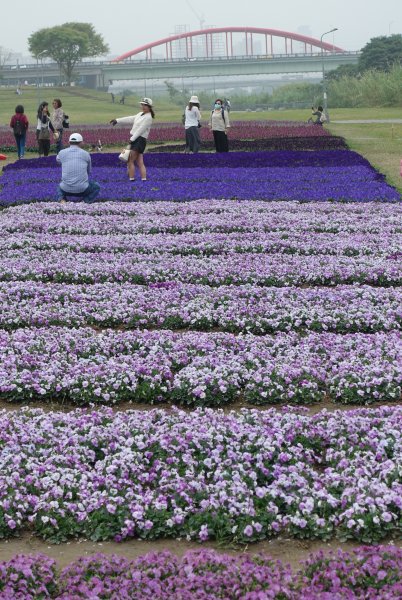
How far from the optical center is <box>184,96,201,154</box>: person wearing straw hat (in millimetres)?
31325

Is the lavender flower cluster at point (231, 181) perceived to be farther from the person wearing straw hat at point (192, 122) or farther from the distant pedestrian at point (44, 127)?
the distant pedestrian at point (44, 127)

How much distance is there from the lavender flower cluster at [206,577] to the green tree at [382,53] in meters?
108

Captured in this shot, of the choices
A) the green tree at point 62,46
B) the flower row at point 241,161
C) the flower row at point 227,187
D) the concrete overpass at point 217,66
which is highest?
the green tree at point 62,46

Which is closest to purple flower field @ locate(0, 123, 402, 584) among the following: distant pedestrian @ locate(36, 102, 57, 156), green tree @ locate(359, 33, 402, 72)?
distant pedestrian @ locate(36, 102, 57, 156)

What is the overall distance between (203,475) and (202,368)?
8.24 feet

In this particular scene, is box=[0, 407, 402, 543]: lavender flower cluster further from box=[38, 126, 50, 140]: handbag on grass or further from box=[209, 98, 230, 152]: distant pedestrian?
box=[38, 126, 50, 140]: handbag on grass

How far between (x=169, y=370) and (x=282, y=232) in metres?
8.42

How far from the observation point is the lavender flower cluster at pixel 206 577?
16.7ft

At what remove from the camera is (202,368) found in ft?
30.0

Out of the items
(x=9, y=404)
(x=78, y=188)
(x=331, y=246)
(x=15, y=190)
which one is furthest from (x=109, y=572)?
(x=15, y=190)

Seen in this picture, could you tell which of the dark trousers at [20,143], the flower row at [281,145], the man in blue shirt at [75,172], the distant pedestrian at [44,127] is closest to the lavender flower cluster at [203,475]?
the man in blue shirt at [75,172]

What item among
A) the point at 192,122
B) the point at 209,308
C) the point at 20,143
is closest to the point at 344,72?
the point at 20,143

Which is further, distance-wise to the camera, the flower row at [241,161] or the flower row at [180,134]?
the flower row at [180,134]

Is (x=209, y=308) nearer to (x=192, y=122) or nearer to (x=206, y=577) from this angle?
(x=206, y=577)
